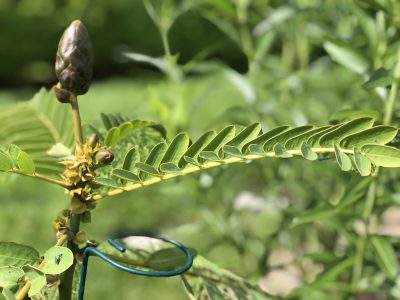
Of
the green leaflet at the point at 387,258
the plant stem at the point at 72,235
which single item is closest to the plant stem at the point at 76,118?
the plant stem at the point at 72,235

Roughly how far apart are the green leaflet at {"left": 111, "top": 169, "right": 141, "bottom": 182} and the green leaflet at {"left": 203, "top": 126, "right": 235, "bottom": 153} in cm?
9

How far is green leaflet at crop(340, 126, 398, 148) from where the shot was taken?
79cm

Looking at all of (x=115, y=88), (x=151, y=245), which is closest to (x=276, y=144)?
(x=151, y=245)

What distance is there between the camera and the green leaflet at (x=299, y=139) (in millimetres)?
795

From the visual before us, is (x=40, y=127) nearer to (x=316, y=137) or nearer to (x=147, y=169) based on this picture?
(x=147, y=169)

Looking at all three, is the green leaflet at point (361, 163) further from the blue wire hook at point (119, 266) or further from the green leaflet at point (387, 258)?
the green leaflet at point (387, 258)

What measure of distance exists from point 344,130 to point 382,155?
5 cm

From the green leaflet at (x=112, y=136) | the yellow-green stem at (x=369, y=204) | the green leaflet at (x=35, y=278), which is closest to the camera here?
the green leaflet at (x=35, y=278)

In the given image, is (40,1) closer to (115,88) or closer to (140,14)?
(140,14)

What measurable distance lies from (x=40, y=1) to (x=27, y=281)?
11.4 metres

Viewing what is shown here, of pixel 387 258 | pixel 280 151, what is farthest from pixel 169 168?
pixel 387 258

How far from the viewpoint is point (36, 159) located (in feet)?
3.36

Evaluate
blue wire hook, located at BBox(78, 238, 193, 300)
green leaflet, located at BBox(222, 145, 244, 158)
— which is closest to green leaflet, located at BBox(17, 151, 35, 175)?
blue wire hook, located at BBox(78, 238, 193, 300)

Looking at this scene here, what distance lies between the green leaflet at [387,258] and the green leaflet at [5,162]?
708 mm
